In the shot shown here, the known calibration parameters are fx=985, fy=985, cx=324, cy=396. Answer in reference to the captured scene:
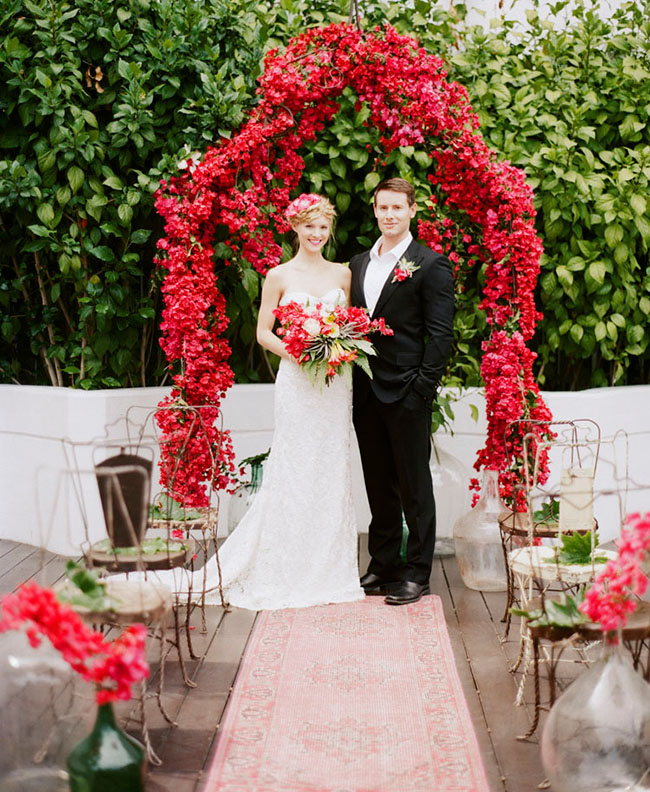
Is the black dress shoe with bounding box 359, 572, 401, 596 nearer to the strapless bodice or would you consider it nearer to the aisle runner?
the aisle runner

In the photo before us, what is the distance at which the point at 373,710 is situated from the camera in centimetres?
332

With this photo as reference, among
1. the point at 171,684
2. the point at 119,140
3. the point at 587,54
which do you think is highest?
the point at 587,54

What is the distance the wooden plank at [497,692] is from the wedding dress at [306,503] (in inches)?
22.1

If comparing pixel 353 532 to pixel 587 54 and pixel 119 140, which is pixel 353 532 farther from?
pixel 587 54

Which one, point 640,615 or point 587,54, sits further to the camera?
point 587,54

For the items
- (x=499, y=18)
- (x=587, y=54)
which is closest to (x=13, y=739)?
(x=587, y=54)

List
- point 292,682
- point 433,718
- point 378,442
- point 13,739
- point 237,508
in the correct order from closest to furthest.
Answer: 1. point 13,739
2. point 433,718
3. point 292,682
4. point 378,442
5. point 237,508

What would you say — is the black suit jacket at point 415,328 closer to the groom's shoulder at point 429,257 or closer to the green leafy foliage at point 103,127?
the groom's shoulder at point 429,257

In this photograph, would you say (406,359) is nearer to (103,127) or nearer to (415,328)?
(415,328)

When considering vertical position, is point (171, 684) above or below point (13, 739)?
below

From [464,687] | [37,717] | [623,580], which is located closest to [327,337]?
[464,687]

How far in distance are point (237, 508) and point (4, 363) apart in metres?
1.90

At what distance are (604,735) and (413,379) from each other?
2.36m

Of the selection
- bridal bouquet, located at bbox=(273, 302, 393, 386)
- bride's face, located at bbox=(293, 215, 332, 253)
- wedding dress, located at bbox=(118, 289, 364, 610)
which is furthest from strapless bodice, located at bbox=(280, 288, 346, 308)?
bride's face, located at bbox=(293, 215, 332, 253)
